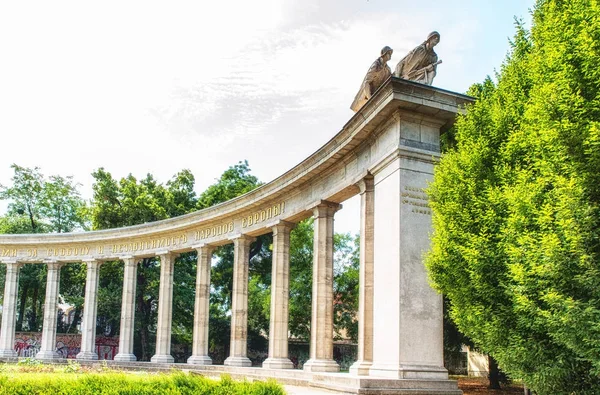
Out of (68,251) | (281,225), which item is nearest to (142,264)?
(68,251)

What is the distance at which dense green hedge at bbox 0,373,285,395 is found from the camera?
78.7 ft

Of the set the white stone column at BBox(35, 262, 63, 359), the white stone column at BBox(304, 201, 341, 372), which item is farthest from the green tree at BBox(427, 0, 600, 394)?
the white stone column at BBox(35, 262, 63, 359)

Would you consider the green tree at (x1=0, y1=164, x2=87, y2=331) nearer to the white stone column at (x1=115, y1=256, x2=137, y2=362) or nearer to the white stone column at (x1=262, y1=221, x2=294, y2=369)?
the white stone column at (x1=115, y1=256, x2=137, y2=362)

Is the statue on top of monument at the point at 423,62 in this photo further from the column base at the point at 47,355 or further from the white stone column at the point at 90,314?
the column base at the point at 47,355

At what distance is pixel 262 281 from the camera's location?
3241 inches

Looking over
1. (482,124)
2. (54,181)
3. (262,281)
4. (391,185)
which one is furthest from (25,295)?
(482,124)

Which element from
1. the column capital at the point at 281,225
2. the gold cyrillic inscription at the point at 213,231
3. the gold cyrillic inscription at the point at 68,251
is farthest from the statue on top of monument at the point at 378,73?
the gold cyrillic inscription at the point at 68,251

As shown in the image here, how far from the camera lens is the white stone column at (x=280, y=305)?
44625mm

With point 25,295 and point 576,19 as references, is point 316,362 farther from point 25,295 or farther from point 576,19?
point 25,295

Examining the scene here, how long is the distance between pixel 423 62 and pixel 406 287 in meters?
10.9

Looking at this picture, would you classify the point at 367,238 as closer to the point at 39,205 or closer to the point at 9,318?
the point at 9,318

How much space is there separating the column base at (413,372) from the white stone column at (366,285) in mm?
3246

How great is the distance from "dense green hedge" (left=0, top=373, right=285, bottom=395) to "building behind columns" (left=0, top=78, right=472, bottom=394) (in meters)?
4.59

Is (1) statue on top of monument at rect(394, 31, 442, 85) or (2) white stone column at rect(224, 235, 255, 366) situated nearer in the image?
(1) statue on top of monument at rect(394, 31, 442, 85)
